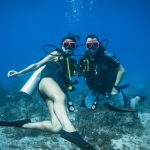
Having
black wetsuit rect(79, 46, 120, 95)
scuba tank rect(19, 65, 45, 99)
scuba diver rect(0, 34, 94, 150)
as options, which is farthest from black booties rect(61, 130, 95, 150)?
black wetsuit rect(79, 46, 120, 95)

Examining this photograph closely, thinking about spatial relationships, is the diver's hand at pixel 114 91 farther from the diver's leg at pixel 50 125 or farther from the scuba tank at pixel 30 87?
the scuba tank at pixel 30 87

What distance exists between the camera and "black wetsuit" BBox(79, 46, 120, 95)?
25.4 feet

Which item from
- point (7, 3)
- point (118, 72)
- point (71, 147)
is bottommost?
point (71, 147)

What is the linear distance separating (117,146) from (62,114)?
3.84m

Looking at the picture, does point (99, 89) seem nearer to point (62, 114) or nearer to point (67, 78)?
point (67, 78)

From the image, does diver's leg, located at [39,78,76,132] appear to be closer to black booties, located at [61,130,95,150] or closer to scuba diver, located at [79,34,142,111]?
black booties, located at [61,130,95,150]

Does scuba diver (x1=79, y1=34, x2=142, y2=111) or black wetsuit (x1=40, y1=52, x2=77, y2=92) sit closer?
black wetsuit (x1=40, y1=52, x2=77, y2=92)

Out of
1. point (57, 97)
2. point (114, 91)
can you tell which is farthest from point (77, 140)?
point (114, 91)

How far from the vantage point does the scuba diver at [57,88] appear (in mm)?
5836

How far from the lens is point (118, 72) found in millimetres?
8133

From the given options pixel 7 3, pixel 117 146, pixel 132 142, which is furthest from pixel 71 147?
pixel 7 3

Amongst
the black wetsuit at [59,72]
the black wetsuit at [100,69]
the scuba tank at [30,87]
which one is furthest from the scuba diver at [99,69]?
the scuba tank at [30,87]

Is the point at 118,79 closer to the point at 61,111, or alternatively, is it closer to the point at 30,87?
the point at 61,111

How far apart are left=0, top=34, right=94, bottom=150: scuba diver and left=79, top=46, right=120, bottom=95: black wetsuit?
50 centimetres
